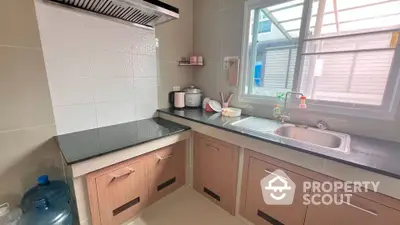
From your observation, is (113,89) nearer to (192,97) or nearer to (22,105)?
(22,105)

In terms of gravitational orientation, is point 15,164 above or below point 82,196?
above

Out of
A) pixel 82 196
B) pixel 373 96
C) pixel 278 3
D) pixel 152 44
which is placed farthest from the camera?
pixel 152 44

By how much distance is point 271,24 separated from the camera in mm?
1633

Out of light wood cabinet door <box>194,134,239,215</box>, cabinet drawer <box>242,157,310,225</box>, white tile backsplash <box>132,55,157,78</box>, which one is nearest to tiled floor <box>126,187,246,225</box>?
light wood cabinet door <box>194,134,239,215</box>

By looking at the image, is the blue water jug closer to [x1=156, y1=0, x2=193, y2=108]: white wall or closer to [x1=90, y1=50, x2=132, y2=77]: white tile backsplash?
[x1=90, y1=50, x2=132, y2=77]: white tile backsplash

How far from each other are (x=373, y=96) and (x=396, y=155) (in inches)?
17.6

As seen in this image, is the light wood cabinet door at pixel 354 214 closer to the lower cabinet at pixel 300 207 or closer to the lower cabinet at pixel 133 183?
the lower cabinet at pixel 300 207

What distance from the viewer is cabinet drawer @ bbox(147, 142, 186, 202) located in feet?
4.80

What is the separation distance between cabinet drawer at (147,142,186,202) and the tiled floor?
8cm

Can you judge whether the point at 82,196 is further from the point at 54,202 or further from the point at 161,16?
the point at 161,16

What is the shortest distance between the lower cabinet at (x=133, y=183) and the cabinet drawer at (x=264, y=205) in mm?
672

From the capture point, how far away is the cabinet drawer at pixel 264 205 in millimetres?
1105

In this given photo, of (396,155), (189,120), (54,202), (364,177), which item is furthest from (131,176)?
(396,155)

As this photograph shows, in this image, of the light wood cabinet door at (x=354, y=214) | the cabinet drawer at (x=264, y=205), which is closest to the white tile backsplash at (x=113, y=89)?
the cabinet drawer at (x=264, y=205)
